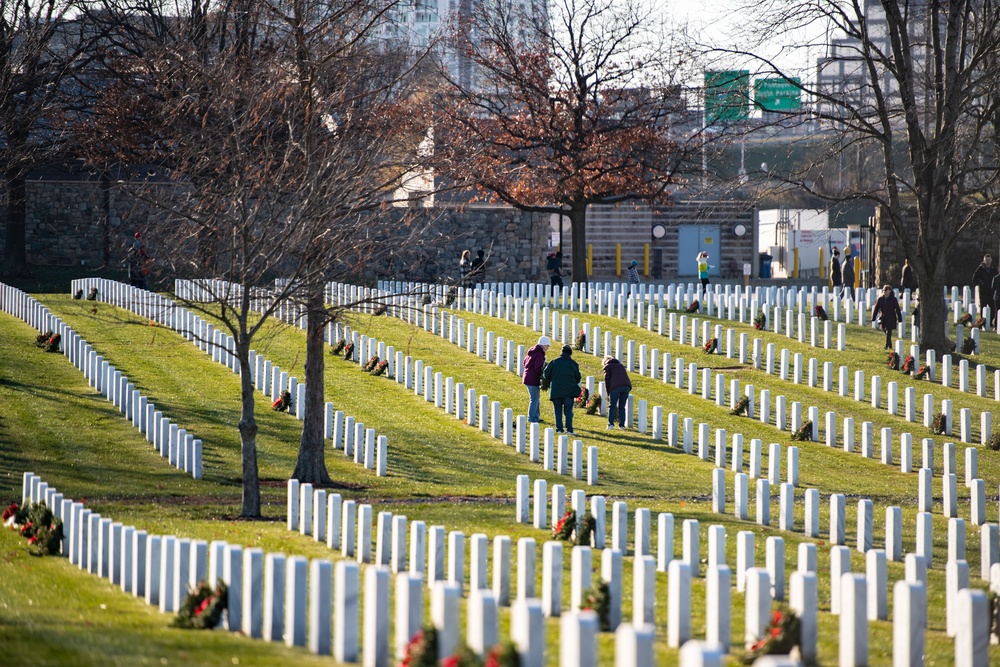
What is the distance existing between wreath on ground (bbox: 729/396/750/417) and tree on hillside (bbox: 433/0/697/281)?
50.4 feet

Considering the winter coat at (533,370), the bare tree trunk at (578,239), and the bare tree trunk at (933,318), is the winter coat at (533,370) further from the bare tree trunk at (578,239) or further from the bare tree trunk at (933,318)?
the bare tree trunk at (578,239)

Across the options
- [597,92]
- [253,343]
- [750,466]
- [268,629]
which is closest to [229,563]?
[268,629]

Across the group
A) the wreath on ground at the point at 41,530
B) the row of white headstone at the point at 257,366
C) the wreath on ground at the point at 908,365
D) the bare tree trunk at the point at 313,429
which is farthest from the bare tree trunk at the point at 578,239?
the wreath on ground at the point at 41,530

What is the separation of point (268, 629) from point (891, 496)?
967 cm

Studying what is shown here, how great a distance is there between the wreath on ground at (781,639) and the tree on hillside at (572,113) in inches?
1071

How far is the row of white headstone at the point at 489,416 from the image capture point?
599 inches

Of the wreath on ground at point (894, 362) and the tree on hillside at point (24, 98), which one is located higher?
the tree on hillside at point (24, 98)

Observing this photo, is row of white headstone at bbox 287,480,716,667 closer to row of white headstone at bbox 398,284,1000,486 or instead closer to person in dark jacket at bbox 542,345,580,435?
person in dark jacket at bbox 542,345,580,435

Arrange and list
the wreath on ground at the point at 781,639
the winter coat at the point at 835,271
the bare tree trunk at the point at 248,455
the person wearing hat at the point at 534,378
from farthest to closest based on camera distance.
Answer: the winter coat at the point at 835,271
the person wearing hat at the point at 534,378
the bare tree trunk at the point at 248,455
the wreath on ground at the point at 781,639

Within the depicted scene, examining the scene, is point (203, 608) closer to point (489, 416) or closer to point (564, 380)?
point (564, 380)

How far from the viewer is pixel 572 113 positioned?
34562 millimetres

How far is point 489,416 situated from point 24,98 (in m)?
16.8

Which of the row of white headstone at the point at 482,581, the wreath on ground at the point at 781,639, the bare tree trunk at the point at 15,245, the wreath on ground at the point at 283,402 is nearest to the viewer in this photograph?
the row of white headstone at the point at 482,581

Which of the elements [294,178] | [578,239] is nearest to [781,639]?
[294,178]
